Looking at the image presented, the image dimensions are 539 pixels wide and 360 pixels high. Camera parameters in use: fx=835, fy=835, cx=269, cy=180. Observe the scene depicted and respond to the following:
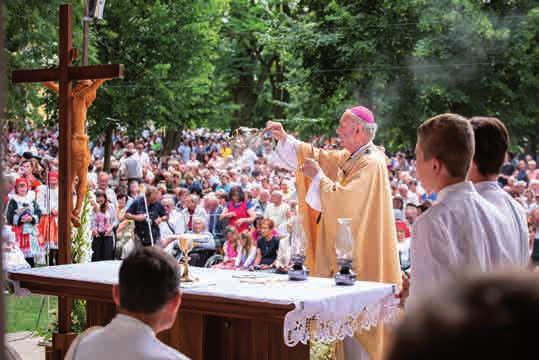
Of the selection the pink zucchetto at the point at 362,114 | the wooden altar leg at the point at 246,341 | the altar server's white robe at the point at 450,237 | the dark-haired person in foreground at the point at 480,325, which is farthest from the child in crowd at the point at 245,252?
the dark-haired person in foreground at the point at 480,325

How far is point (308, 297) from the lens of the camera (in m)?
4.13

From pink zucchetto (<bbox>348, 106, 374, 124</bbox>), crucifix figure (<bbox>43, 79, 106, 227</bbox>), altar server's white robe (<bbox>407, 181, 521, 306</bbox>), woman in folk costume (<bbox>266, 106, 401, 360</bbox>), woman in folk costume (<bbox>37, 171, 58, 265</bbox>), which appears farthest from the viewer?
woman in folk costume (<bbox>37, 171, 58, 265</bbox>)

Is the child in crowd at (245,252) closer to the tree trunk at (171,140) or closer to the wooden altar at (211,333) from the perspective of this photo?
the wooden altar at (211,333)

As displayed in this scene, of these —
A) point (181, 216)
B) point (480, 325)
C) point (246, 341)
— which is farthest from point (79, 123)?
point (181, 216)

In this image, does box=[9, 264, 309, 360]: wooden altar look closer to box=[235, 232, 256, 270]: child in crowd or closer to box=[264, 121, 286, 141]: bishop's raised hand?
box=[264, 121, 286, 141]: bishop's raised hand

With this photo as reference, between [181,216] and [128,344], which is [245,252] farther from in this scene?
[128,344]

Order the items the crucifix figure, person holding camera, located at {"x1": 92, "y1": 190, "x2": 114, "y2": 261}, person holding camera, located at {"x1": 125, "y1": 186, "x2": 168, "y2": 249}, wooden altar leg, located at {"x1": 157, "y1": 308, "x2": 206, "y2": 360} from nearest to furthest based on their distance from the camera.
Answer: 1. wooden altar leg, located at {"x1": 157, "y1": 308, "x2": 206, "y2": 360}
2. the crucifix figure
3. person holding camera, located at {"x1": 92, "y1": 190, "x2": 114, "y2": 261}
4. person holding camera, located at {"x1": 125, "y1": 186, "x2": 168, "y2": 249}

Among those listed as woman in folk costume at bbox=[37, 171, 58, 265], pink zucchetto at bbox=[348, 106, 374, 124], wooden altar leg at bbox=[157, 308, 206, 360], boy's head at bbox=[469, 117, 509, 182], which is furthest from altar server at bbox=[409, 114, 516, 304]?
woman in folk costume at bbox=[37, 171, 58, 265]

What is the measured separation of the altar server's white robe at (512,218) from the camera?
3199 mm

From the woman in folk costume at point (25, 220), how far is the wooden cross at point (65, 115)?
19.4 feet

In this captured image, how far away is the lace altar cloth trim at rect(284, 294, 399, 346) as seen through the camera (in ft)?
13.3

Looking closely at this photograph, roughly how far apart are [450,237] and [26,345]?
5829 mm

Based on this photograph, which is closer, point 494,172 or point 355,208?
point 494,172

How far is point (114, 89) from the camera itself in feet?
67.1
